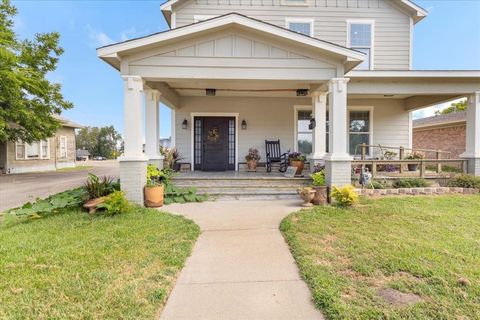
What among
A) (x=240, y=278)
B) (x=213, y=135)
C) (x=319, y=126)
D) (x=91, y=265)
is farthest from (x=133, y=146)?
(x=319, y=126)

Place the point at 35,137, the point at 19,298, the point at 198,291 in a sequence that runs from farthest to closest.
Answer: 1. the point at 35,137
2. the point at 198,291
3. the point at 19,298

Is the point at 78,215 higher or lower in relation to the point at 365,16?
lower

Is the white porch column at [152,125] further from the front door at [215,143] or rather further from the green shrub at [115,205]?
the green shrub at [115,205]

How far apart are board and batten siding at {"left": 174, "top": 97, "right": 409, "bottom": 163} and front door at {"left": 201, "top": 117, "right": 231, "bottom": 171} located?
0.37 metres

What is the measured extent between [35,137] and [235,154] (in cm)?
1134

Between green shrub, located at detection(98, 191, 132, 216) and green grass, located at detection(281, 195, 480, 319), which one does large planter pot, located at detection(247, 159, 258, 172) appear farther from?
green shrub, located at detection(98, 191, 132, 216)

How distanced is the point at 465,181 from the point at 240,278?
23.9 ft

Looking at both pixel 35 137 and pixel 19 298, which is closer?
pixel 19 298

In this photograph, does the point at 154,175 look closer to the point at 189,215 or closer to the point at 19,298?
the point at 189,215

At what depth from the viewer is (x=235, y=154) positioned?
401 inches

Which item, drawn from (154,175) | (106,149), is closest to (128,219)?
(154,175)

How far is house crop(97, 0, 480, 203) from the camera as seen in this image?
5953 mm

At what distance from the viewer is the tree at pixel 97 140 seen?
52438 mm

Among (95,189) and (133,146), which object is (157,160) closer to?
(133,146)
